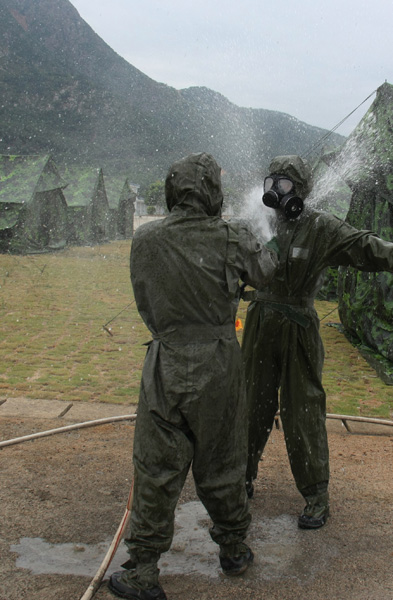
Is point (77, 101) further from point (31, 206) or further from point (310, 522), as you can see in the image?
point (310, 522)

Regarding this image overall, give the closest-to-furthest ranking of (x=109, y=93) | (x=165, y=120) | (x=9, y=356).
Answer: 1. (x=9, y=356)
2. (x=165, y=120)
3. (x=109, y=93)

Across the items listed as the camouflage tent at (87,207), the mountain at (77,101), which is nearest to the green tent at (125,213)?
the camouflage tent at (87,207)

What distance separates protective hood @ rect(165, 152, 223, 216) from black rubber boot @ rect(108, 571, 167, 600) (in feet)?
5.64

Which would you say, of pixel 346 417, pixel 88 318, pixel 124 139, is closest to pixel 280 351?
pixel 346 417

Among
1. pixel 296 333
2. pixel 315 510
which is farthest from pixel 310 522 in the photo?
pixel 296 333

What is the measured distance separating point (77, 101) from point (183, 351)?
263 ft

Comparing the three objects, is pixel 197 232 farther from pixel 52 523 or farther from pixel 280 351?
pixel 52 523

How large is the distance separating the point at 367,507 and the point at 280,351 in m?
1.12

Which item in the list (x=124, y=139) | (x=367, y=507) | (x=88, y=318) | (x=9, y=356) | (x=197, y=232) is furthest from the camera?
(x=124, y=139)

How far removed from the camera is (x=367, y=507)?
11.8 ft

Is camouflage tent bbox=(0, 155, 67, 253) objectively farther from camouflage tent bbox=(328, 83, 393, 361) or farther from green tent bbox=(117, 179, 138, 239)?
camouflage tent bbox=(328, 83, 393, 361)

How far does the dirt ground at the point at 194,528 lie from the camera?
276cm

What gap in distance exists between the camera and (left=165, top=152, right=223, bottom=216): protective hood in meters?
2.65

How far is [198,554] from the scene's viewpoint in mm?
3074
